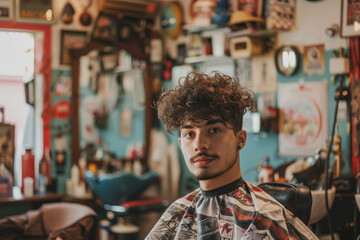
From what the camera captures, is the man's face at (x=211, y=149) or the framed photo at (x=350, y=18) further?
the framed photo at (x=350, y=18)

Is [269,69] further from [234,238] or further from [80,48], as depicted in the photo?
[234,238]

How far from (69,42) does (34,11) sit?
578 mm

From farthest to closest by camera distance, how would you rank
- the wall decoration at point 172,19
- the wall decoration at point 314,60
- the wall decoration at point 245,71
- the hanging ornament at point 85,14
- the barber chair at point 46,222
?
1. the wall decoration at point 172,19
2. the hanging ornament at point 85,14
3. the wall decoration at point 245,71
4. the wall decoration at point 314,60
5. the barber chair at point 46,222

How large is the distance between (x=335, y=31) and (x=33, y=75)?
270cm

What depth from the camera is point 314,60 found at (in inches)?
157

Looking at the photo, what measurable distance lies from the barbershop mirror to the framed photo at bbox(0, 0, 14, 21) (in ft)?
7.44

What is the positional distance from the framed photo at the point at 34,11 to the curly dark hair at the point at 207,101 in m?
2.63

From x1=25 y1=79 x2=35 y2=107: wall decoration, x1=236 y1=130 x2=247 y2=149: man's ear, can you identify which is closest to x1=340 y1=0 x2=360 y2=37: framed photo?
x1=236 y1=130 x2=247 y2=149: man's ear

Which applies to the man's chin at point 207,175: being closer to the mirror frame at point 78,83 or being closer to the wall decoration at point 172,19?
the mirror frame at point 78,83

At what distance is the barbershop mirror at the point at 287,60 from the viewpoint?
4.08m

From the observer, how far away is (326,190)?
3223 mm

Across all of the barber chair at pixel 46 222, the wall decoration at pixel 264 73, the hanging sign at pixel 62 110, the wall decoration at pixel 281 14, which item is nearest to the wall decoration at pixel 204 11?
the wall decoration at pixel 264 73

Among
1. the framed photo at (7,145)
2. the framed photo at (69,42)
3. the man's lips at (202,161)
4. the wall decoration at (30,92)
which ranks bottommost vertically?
the framed photo at (7,145)

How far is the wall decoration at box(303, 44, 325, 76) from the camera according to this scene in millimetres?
3930
